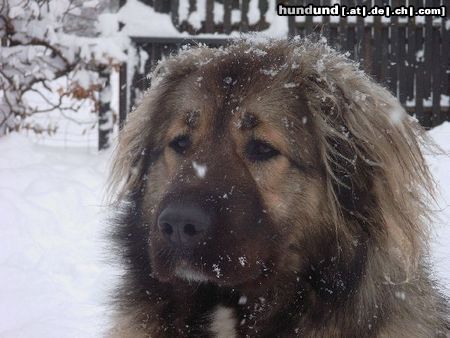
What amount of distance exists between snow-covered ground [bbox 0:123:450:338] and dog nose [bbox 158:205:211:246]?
928 mm

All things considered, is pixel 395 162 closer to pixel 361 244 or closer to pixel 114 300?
pixel 361 244

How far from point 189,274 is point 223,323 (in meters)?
0.36

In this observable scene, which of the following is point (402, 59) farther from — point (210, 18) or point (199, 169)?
point (199, 169)

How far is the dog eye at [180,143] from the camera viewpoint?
8.68 feet

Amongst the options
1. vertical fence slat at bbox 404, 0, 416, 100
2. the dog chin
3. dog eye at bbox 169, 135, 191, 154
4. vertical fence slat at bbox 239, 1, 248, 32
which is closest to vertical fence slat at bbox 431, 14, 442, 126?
vertical fence slat at bbox 404, 0, 416, 100

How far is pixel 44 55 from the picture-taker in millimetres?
8383

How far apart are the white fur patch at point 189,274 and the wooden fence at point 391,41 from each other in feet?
19.0

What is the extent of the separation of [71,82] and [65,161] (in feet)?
4.56

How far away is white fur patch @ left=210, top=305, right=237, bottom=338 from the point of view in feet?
8.27

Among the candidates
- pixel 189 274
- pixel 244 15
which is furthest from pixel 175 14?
pixel 189 274

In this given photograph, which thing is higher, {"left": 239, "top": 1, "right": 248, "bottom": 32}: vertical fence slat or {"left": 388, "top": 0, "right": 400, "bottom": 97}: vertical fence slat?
{"left": 239, "top": 1, "right": 248, "bottom": 32}: vertical fence slat

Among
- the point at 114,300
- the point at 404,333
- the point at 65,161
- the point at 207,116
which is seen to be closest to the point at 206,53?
the point at 207,116

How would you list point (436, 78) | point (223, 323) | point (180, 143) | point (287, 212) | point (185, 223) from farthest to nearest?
point (436, 78) < point (180, 143) < point (223, 323) < point (287, 212) < point (185, 223)

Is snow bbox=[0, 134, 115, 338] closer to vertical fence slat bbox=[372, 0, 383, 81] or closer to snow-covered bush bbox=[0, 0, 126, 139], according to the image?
snow-covered bush bbox=[0, 0, 126, 139]
